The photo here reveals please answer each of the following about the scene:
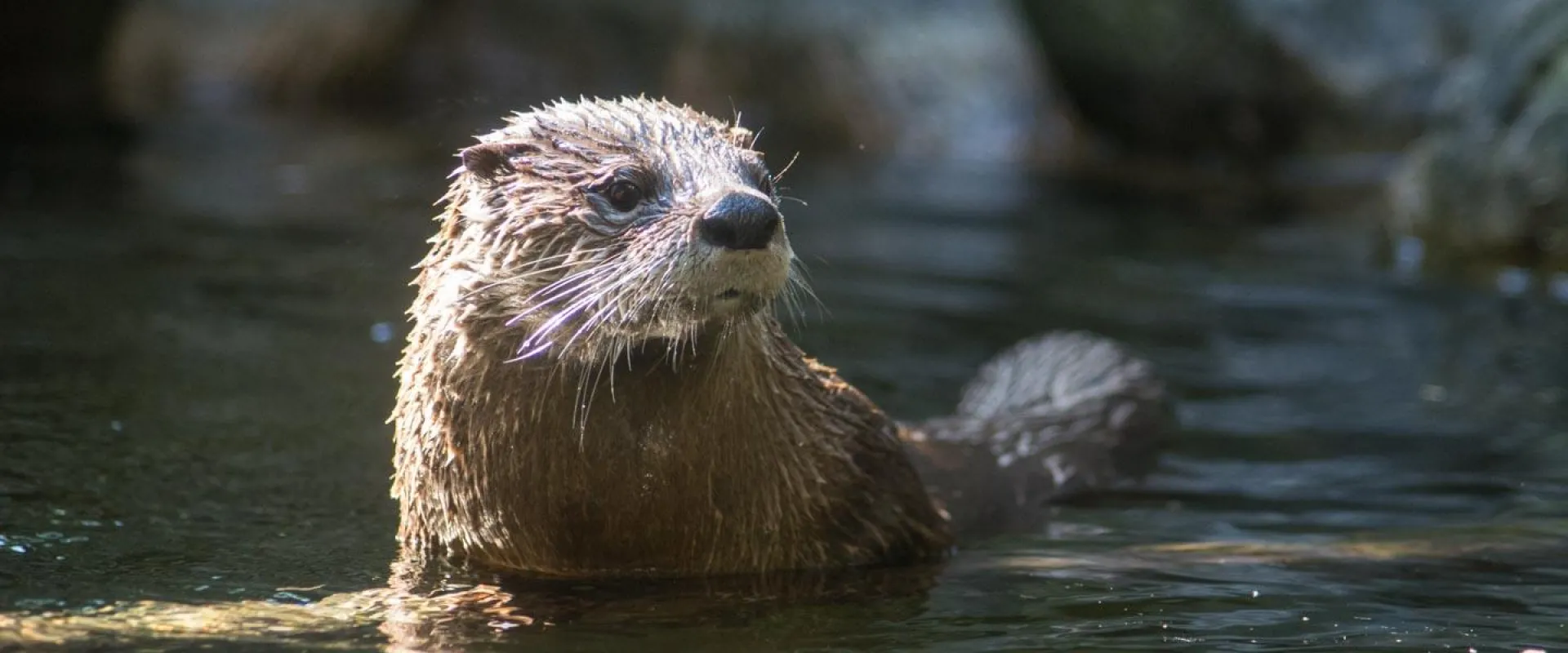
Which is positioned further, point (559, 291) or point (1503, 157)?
point (1503, 157)

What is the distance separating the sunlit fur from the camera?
140 inches

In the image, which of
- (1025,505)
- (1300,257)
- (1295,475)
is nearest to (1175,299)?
(1300,257)

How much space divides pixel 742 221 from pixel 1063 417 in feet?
8.12

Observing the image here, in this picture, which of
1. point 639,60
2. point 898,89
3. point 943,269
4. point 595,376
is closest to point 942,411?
point 943,269

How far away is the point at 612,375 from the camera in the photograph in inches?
139

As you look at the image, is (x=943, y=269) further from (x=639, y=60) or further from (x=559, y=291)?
(x=639, y=60)

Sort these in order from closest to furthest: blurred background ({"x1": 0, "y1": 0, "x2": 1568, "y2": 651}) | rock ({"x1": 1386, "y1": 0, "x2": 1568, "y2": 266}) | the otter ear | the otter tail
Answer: the otter ear, blurred background ({"x1": 0, "y1": 0, "x2": 1568, "y2": 651}), the otter tail, rock ({"x1": 1386, "y1": 0, "x2": 1568, "y2": 266})

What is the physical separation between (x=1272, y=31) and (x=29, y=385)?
9.49m

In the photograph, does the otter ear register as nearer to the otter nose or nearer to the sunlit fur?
the sunlit fur

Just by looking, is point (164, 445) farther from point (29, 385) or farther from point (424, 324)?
point (424, 324)

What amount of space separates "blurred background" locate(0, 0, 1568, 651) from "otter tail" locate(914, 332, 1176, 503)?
6.7 inches

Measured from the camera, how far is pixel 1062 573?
167 inches

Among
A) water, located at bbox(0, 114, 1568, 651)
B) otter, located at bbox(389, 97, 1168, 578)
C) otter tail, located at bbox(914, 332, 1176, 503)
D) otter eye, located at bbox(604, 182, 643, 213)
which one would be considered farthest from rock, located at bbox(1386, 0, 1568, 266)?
otter eye, located at bbox(604, 182, 643, 213)

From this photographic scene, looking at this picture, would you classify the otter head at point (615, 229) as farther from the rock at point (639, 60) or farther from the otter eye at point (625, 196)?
the rock at point (639, 60)
